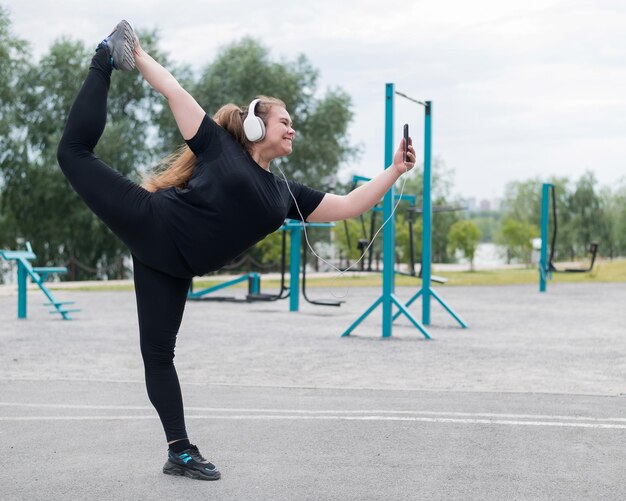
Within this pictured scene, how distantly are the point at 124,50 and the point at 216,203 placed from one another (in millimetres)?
756

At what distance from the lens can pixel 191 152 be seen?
4.14 metres

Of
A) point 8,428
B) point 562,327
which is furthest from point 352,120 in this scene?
point 8,428

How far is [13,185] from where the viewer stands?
32.9 metres

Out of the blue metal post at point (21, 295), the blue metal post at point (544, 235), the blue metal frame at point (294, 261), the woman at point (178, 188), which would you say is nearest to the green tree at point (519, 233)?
the blue metal post at point (544, 235)

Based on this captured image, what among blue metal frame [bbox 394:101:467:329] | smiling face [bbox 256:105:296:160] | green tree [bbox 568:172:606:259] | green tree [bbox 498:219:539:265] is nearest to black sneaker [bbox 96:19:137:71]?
smiling face [bbox 256:105:296:160]

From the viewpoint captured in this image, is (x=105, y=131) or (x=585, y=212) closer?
(x=105, y=131)

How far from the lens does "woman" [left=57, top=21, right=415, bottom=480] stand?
3965 millimetres

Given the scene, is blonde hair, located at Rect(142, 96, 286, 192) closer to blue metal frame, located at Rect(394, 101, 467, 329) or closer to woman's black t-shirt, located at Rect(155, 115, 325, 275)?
woman's black t-shirt, located at Rect(155, 115, 325, 275)

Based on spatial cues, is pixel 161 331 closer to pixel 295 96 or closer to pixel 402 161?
pixel 402 161

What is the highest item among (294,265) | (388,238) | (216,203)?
(216,203)

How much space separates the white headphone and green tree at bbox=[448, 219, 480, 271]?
30.7 meters

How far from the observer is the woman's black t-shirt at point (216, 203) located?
3.95 meters

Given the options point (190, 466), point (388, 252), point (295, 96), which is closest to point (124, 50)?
point (190, 466)

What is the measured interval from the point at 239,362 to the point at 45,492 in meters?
4.95
